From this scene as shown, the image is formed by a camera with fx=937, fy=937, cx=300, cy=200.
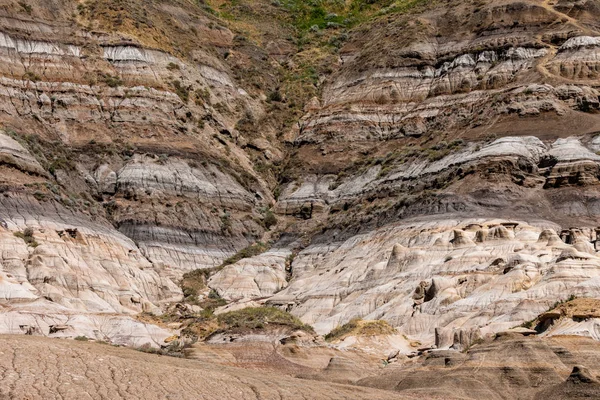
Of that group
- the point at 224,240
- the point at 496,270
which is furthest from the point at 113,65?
the point at 496,270

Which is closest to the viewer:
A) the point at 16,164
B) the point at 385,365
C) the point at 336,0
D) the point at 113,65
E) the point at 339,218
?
the point at 385,365

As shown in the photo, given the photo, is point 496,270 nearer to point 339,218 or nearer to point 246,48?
point 339,218

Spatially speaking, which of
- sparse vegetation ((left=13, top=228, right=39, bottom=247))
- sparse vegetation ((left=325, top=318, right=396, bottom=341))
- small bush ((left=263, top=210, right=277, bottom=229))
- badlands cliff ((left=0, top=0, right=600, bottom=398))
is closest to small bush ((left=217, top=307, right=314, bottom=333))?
badlands cliff ((left=0, top=0, right=600, bottom=398))

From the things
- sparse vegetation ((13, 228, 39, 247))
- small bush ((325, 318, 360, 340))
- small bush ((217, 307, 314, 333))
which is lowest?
small bush ((325, 318, 360, 340))

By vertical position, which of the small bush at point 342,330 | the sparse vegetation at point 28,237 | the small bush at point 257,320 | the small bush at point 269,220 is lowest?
the small bush at point 342,330

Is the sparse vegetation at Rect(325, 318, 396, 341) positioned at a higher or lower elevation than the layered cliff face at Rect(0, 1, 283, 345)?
lower

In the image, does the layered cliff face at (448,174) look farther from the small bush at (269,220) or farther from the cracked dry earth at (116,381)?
the cracked dry earth at (116,381)

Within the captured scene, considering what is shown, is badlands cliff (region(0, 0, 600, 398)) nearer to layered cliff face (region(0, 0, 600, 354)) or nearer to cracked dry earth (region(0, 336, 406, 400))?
layered cliff face (region(0, 0, 600, 354))

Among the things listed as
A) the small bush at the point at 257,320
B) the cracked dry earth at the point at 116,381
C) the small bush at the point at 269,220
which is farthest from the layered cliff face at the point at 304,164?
the cracked dry earth at the point at 116,381

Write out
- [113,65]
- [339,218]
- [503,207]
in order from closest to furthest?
1. [503,207]
2. [339,218]
3. [113,65]
